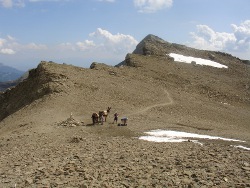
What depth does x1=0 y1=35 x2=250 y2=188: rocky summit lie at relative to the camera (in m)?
15.8

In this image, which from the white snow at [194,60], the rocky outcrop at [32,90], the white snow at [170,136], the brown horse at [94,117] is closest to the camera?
the white snow at [170,136]

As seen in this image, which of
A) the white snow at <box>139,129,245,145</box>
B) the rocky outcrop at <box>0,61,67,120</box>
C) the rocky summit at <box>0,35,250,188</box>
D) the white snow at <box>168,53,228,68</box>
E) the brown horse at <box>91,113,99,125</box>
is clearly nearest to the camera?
the rocky summit at <box>0,35,250,188</box>

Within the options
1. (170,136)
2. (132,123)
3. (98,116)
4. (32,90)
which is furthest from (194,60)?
(170,136)

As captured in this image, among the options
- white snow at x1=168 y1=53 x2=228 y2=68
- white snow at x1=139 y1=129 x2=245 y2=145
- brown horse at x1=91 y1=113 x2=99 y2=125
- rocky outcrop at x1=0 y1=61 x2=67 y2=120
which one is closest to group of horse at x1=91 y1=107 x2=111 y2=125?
brown horse at x1=91 y1=113 x2=99 y2=125

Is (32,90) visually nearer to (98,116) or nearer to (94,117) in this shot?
(98,116)

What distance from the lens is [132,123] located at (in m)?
33.7

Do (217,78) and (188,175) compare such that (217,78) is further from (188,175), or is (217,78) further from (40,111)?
(188,175)

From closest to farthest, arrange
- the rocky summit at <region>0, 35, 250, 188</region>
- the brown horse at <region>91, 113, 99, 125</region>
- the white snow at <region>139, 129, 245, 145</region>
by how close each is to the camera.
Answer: the rocky summit at <region>0, 35, 250, 188</region>
the white snow at <region>139, 129, 245, 145</region>
the brown horse at <region>91, 113, 99, 125</region>

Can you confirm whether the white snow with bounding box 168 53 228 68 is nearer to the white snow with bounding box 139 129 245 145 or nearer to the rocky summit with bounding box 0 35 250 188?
the rocky summit with bounding box 0 35 250 188

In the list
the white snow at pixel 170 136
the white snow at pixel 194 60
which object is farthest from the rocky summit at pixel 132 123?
the white snow at pixel 170 136

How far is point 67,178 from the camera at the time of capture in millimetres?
15609

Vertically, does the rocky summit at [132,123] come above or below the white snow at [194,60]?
below

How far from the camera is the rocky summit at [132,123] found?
15802mm

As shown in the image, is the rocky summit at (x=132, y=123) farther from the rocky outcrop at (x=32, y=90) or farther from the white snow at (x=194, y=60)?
the white snow at (x=194, y=60)
